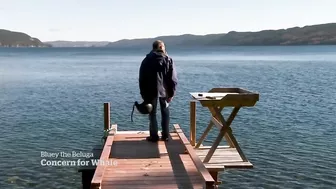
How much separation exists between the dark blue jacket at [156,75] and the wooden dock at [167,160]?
777mm

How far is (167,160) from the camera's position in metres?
9.66

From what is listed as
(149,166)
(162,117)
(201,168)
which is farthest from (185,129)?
(201,168)

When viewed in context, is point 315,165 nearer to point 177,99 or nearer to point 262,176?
point 262,176

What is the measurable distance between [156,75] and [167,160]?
1997 mm

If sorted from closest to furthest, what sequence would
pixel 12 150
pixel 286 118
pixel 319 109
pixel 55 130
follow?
pixel 12 150 < pixel 55 130 < pixel 286 118 < pixel 319 109

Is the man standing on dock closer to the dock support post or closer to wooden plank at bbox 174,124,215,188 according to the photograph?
wooden plank at bbox 174,124,215,188

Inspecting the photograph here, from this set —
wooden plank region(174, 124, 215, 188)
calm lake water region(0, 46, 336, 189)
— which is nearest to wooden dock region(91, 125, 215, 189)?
wooden plank region(174, 124, 215, 188)

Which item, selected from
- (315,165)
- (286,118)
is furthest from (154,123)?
(286,118)

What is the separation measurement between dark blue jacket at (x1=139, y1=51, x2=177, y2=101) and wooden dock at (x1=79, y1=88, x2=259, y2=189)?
0.78m

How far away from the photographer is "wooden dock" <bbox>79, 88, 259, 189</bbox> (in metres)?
8.19

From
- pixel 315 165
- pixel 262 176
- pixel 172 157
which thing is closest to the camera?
pixel 172 157

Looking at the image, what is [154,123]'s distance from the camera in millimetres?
10914

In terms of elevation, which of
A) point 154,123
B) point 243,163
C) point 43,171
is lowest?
point 43,171

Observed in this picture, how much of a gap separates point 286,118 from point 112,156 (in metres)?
15.6
